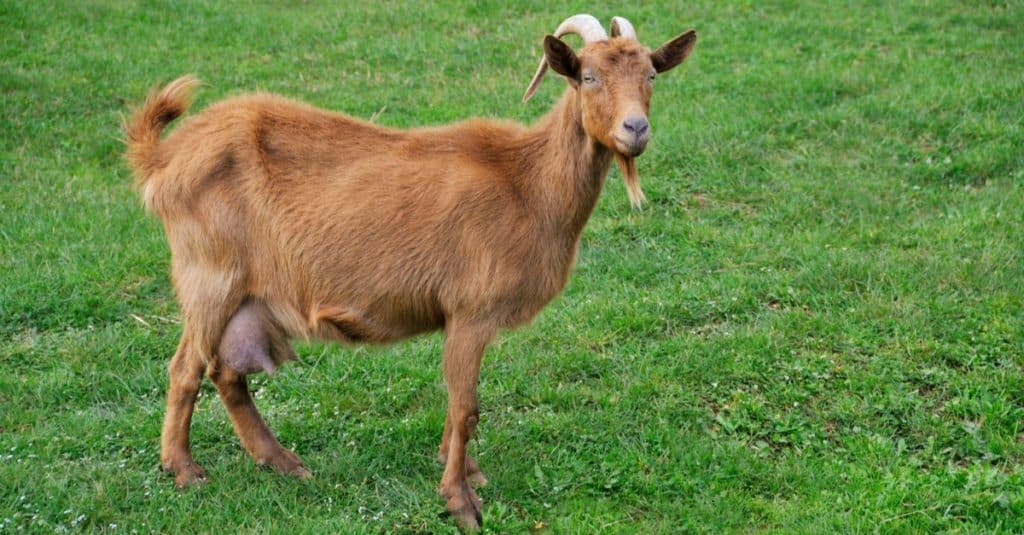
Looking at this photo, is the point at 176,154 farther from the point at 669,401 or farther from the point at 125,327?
the point at 669,401

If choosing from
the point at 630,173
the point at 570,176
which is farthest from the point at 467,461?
the point at 630,173

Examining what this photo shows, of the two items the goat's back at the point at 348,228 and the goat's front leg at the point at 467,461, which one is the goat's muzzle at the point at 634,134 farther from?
the goat's front leg at the point at 467,461

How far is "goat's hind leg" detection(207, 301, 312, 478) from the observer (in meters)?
5.73

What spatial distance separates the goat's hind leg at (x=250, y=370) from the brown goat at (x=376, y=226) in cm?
1

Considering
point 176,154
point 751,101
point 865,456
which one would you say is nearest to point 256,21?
point 751,101

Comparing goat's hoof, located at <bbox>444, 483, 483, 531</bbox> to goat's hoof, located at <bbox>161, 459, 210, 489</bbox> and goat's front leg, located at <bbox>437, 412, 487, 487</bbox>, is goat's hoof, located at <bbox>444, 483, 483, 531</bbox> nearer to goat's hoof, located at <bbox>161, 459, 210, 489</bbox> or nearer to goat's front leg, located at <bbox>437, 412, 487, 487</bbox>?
goat's front leg, located at <bbox>437, 412, 487, 487</bbox>

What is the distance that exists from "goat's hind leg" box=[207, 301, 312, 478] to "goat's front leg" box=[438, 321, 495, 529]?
811mm

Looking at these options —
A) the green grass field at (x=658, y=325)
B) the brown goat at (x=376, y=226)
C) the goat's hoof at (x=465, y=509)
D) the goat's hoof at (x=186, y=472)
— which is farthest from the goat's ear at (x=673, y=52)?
the goat's hoof at (x=186, y=472)

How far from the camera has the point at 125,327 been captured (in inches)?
289

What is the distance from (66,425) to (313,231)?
1.83m

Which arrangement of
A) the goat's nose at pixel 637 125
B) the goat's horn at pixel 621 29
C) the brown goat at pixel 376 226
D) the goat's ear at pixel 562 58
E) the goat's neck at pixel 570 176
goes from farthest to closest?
the goat's horn at pixel 621 29 < the goat's neck at pixel 570 176 < the brown goat at pixel 376 226 < the goat's ear at pixel 562 58 < the goat's nose at pixel 637 125

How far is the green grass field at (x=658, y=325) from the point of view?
5664 mm

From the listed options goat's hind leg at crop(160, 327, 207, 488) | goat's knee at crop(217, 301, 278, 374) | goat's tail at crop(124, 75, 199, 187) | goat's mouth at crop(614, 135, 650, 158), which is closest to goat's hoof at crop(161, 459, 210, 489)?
goat's hind leg at crop(160, 327, 207, 488)

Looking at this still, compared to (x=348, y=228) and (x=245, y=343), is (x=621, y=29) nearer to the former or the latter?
(x=348, y=228)
